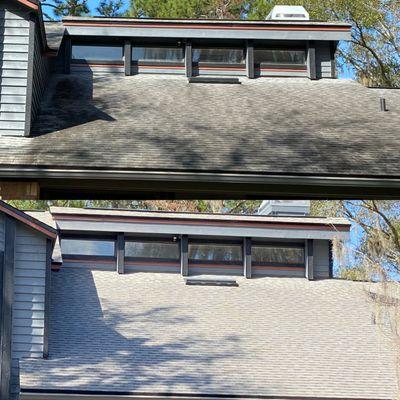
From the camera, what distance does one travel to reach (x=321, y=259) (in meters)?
22.2

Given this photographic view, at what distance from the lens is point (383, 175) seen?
8031mm

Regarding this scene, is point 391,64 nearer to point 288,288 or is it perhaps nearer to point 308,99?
point 288,288

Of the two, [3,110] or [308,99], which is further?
[308,99]

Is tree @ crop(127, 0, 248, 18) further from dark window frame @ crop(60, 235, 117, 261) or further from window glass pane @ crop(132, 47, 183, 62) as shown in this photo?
window glass pane @ crop(132, 47, 183, 62)

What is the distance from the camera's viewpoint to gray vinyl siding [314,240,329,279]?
Answer: 22.0m

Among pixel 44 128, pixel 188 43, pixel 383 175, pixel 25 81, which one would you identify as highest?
pixel 188 43

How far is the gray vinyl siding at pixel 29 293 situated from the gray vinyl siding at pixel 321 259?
302 inches

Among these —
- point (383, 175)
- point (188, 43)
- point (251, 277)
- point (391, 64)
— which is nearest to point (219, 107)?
point (383, 175)

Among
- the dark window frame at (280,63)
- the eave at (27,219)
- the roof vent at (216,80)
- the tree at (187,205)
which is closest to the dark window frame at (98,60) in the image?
the roof vent at (216,80)

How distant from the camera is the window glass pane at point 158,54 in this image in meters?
14.9

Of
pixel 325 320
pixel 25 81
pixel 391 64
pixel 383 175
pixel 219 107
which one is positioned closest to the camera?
pixel 383 175

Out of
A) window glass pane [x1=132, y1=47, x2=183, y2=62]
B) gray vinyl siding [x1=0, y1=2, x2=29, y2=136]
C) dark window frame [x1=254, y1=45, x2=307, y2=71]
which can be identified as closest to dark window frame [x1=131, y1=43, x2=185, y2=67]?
window glass pane [x1=132, y1=47, x2=183, y2=62]

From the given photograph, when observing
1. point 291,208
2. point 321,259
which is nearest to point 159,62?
point 321,259

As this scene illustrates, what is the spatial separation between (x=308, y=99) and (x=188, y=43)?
4.09 m
